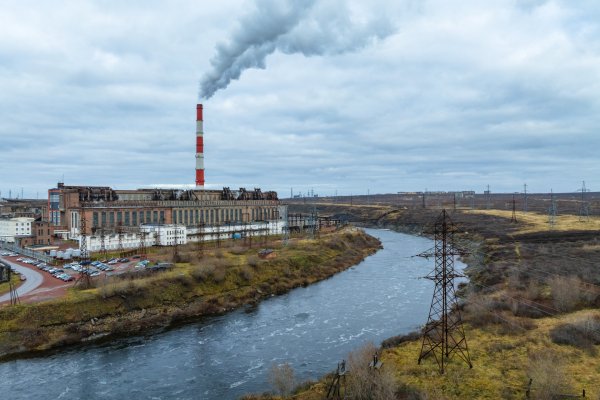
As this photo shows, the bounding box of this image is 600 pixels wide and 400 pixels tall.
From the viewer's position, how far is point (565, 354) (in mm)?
20219

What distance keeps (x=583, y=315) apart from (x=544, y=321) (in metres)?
2.10

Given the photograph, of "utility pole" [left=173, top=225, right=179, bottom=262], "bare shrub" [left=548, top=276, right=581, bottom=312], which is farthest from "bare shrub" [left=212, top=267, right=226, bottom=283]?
"bare shrub" [left=548, top=276, right=581, bottom=312]

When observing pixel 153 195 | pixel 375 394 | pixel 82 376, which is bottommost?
pixel 82 376

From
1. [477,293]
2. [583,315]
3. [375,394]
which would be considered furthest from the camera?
[477,293]

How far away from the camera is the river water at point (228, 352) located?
69.4 ft

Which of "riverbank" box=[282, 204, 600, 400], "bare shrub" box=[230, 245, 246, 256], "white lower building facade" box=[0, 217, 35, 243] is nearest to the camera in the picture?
"riverbank" box=[282, 204, 600, 400]

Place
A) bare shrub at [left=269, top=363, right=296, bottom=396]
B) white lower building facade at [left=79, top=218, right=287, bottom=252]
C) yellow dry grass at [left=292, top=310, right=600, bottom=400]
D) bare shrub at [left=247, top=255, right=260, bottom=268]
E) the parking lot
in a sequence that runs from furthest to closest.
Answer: white lower building facade at [left=79, top=218, right=287, bottom=252] < bare shrub at [left=247, top=255, right=260, bottom=268] < the parking lot < bare shrub at [left=269, top=363, right=296, bottom=396] < yellow dry grass at [left=292, top=310, right=600, bottom=400]

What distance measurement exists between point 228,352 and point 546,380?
16.4m

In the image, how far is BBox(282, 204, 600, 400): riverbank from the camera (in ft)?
57.4

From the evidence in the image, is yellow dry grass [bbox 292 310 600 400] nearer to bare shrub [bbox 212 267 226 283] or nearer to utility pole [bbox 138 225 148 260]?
bare shrub [bbox 212 267 226 283]

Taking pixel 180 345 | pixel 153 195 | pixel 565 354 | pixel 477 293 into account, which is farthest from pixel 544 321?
pixel 153 195

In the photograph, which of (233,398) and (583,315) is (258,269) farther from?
(583,315)

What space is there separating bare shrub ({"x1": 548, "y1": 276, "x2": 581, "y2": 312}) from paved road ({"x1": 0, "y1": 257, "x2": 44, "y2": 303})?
3696 cm

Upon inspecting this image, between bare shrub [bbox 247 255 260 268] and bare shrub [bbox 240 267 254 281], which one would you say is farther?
bare shrub [bbox 247 255 260 268]
